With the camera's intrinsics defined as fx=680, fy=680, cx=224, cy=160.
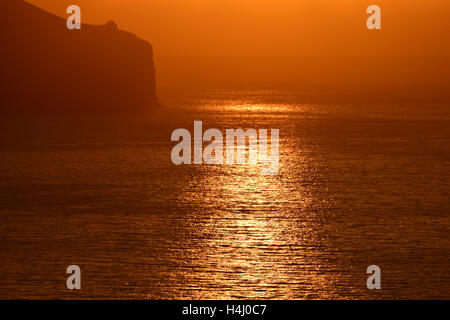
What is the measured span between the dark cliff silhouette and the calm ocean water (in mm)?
61585

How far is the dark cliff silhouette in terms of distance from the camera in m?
147

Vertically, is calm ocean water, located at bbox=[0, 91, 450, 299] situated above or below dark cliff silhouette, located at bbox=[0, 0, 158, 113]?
below

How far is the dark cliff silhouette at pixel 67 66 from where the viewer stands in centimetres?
14725

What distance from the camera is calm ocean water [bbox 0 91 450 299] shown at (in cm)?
3466

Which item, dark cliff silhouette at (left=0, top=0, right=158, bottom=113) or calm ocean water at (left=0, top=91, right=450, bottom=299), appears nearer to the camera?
calm ocean water at (left=0, top=91, right=450, bottom=299)

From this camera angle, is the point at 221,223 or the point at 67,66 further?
the point at 67,66

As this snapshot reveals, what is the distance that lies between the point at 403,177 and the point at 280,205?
19308 millimetres

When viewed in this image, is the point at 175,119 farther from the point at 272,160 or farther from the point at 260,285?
the point at 260,285

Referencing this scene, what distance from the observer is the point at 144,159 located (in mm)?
78812

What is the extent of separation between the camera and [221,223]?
4719 centimetres

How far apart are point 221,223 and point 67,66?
379 ft

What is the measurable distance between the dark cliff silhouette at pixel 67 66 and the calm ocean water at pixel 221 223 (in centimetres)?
6159
